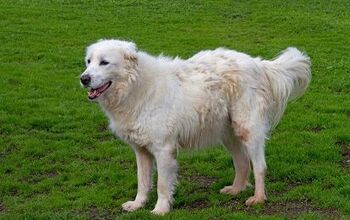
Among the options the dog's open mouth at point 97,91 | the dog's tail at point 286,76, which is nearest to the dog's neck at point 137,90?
the dog's open mouth at point 97,91

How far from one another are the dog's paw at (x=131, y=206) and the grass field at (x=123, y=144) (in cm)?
22

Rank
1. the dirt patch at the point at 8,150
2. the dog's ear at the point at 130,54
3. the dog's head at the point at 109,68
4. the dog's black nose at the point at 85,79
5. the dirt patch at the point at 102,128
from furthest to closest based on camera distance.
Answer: the dirt patch at the point at 102,128 → the dirt patch at the point at 8,150 → the dog's ear at the point at 130,54 → the dog's head at the point at 109,68 → the dog's black nose at the point at 85,79

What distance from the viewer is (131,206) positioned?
7832mm

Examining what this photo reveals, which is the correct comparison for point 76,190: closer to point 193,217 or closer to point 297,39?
point 193,217

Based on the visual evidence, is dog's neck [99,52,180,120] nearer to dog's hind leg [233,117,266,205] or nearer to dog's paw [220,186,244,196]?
dog's hind leg [233,117,266,205]

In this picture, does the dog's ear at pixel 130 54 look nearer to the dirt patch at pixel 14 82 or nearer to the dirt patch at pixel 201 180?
the dirt patch at pixel 201 180

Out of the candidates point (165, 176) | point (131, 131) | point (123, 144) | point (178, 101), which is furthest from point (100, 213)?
point (123, 144)

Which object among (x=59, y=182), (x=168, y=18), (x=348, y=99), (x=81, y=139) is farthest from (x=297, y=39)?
(x=59, y=182)

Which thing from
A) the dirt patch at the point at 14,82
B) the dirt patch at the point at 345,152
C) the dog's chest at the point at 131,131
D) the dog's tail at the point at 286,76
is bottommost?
the dirt patch at the point at 345,152

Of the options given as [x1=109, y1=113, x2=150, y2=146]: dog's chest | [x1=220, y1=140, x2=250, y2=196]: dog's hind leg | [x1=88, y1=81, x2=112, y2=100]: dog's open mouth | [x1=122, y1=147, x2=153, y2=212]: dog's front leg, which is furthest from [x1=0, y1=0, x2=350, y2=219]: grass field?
[x1=88, y1=81, x2=112, y2=100]: dog's open mouth

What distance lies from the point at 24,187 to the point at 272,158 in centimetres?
372

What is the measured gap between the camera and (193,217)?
23.6 feet

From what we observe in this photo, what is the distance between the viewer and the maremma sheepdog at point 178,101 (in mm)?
7441

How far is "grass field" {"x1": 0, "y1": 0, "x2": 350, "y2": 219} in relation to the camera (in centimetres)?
789
